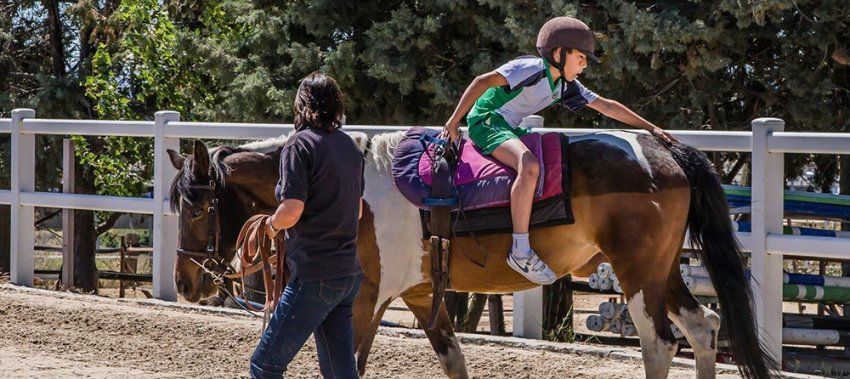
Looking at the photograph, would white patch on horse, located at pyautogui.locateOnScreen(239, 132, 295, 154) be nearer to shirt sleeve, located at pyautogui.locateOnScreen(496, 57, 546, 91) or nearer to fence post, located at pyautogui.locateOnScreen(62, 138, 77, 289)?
shirt sleeve, located at pyautogui.locateOnScreen(496, 57, 546, 91)

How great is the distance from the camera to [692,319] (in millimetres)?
6223

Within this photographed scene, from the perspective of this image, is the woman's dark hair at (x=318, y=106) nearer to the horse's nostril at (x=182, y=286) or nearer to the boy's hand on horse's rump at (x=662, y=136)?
the horse's nostril at (x=182, y=286)

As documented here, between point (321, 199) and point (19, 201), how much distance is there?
7492mm

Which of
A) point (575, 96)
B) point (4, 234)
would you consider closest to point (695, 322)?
point (575, 96)

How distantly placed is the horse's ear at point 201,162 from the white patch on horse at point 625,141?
6.86 ft

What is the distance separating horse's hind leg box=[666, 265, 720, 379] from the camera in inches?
242

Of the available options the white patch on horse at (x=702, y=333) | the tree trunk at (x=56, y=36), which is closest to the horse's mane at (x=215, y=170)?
the white patch on horse at (x=702, y=333)

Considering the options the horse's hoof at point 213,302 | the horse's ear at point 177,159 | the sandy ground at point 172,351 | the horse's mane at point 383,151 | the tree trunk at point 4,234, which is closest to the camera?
the horse's mane at point 383,151

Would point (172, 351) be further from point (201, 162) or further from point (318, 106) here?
point (318, 106)

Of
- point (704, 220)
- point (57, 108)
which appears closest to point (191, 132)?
point (704, 220)

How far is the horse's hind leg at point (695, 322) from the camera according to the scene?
614cm

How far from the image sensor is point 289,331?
4.74 m

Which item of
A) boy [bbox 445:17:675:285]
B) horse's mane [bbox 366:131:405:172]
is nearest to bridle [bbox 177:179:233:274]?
horse's mane [bbox 366:131:405:172]

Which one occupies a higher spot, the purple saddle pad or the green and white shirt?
the green and white shirt
